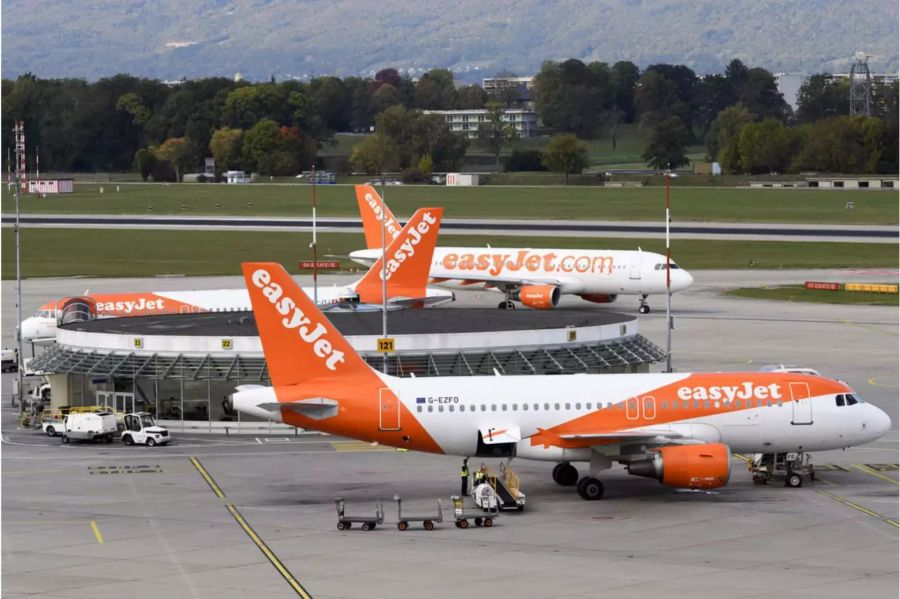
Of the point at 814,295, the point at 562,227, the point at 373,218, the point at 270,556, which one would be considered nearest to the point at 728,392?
the point at 270,556

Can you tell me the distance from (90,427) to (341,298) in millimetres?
26070

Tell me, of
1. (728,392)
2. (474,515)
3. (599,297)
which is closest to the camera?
(474,515)

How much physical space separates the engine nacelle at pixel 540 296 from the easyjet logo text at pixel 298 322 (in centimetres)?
5513

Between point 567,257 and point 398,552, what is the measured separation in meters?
66.8

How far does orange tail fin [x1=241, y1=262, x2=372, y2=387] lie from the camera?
154 ft

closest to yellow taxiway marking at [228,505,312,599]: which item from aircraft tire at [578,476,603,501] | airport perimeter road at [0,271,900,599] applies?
airport perimeter road at [0,271,900,599]

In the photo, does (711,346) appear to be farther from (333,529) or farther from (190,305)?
(333,529)

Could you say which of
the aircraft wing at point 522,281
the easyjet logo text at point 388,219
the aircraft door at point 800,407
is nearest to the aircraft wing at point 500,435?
the aircraft door at point 800,407

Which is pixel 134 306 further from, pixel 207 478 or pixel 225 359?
pixel 207 478

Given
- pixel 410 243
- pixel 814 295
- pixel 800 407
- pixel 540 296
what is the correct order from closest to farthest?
pixel 800 407 < pixel 410 243 < pixel 540 296 < pixel 814 295

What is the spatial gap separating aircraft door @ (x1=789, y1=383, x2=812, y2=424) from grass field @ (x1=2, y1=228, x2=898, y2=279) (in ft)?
281

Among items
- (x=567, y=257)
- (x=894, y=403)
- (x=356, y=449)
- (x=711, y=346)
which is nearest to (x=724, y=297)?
(x=567, y=257)

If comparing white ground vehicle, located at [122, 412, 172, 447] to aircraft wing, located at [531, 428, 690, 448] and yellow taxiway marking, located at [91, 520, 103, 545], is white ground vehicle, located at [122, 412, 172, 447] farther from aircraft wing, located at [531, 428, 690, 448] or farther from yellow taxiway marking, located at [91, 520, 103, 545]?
aircraft wing, located at [531, 428, 690, 448]

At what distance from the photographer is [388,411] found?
47250 millimetres
